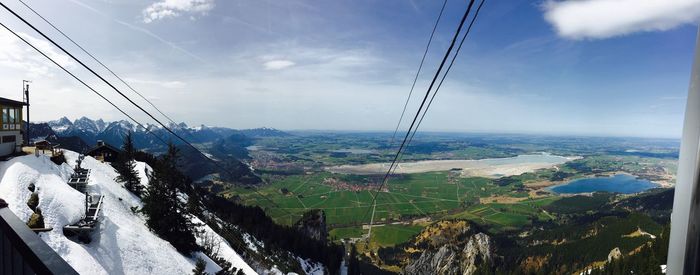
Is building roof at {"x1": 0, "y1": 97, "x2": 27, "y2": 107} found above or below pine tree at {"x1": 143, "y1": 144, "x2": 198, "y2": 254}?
above

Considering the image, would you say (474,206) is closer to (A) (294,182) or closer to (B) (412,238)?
(B) (412,238)

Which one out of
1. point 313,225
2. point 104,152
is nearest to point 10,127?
point 104,152

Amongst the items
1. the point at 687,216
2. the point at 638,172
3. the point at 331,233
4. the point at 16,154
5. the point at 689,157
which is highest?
the point at 689,157

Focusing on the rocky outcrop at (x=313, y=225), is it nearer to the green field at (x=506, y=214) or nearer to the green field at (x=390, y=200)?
the green field at (x=390, y=200)

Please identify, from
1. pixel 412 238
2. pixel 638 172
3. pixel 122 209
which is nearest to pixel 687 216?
pixel 122 209

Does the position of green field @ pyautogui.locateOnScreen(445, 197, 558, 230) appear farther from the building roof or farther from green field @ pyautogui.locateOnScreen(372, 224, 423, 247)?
the building roof

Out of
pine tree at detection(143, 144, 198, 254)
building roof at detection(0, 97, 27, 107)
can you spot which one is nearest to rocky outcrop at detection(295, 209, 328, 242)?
pine tree at detection(143, 144, 198, 254)

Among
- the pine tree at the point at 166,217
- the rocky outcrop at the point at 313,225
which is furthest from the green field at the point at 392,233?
the pine tree at the point at 166,217
